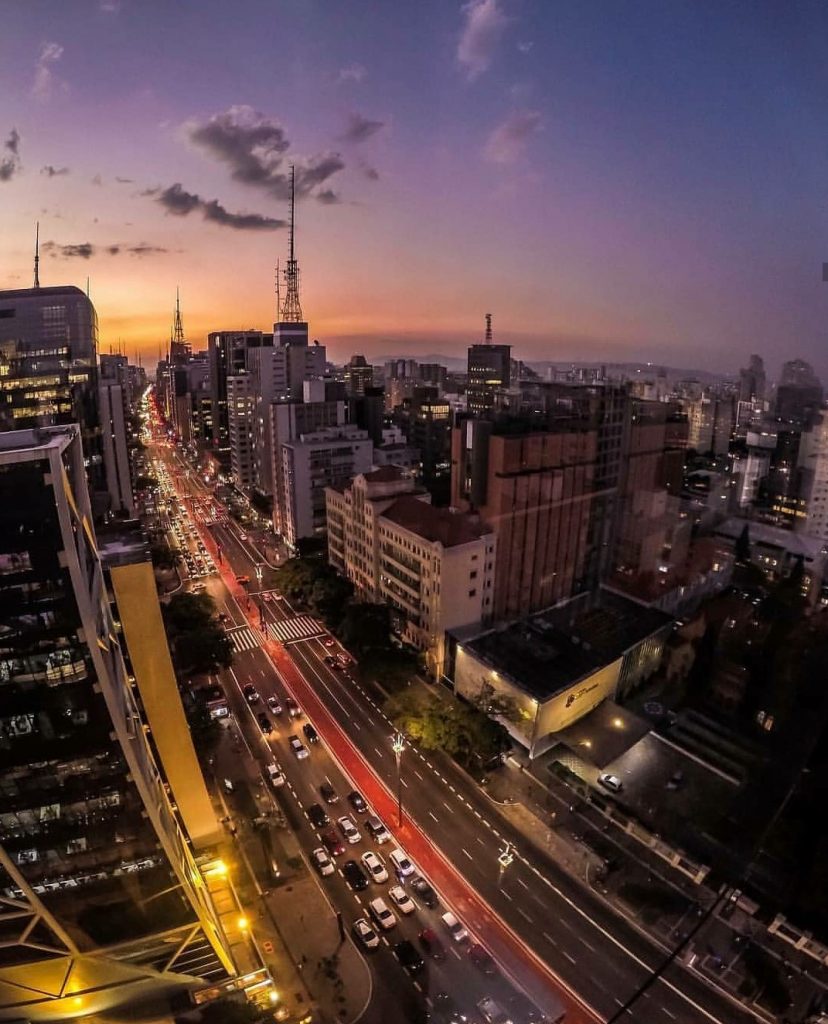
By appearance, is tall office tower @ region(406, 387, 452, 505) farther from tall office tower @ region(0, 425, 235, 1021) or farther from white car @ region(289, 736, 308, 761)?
tall office tower @ region(0, 425, 235, 1021)

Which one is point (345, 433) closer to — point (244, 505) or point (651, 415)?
point (244, 505)

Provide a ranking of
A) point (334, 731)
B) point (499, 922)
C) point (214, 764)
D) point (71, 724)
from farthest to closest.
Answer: point (334, 731) → point (214, 764) → point (499, 922) → point (71, 724)

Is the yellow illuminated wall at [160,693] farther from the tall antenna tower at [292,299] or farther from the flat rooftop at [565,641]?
the tall antenna tower at [292,299]

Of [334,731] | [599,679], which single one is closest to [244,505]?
[334,731]

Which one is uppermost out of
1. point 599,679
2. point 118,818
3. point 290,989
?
point 118,818

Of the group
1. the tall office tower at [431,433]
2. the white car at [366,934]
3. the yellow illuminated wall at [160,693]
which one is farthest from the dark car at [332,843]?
the tall office tower at [431,433]

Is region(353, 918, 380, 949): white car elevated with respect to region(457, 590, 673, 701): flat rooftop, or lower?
lower

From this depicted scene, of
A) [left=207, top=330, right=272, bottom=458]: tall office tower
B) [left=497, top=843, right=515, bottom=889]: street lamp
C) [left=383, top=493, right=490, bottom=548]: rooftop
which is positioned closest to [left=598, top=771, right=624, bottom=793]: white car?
[left=497, top=843, right=515, bottom=889]: street lamp
